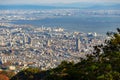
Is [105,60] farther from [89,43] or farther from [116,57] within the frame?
[89,43]

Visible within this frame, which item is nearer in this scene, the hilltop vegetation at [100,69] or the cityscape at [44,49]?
the hilltop vegetation at [100,69]

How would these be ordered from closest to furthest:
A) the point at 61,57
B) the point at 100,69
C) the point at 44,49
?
the point at 100,69 < the point at 61,57 < the point at 44,49

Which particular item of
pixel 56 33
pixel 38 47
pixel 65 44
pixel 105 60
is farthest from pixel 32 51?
pixel 105 60

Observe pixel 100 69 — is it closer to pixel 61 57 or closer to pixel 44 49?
pixel 61 57

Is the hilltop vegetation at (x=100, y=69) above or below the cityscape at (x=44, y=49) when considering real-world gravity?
above

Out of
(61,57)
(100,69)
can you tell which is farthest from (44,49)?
(100,69)

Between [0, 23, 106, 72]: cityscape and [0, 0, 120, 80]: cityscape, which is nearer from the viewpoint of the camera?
[0, 0, 120, 80]: cityscape

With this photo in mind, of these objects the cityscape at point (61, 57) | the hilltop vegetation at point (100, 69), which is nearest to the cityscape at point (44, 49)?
the cityscape at point (61, 57)

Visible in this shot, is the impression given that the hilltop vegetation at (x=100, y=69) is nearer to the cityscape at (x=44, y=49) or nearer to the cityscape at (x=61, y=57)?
the cityscape at (x=61, y=57)

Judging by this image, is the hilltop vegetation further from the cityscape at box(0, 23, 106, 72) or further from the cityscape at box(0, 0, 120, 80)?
the cityscape at box(0, 23, 106, 72)

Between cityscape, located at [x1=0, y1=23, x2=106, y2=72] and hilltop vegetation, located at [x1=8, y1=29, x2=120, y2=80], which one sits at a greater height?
hilltop vegetation, located at [x1=8, y1=29, x2=120, y2=80]

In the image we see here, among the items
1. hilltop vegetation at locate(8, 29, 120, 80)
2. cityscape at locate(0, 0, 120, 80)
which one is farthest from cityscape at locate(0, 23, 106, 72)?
hilltop vegetation at locate(8, 29, 120, 80)
